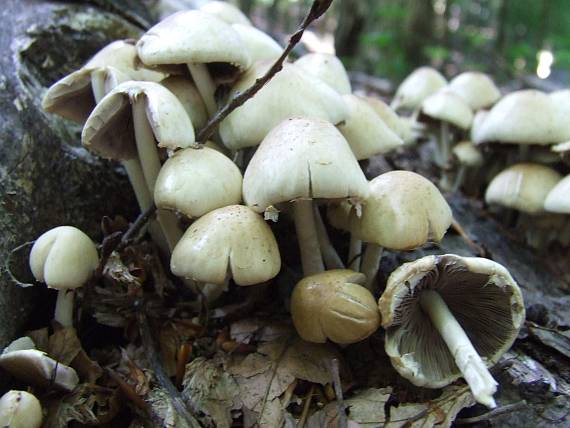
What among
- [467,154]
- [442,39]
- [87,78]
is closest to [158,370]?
[87,78]

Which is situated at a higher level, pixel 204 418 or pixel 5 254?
pixel 5 254

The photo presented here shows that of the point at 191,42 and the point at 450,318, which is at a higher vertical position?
the point at 191,42

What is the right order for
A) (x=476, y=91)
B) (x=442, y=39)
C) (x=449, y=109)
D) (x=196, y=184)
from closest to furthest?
1. (x=196, y=184)
2. (x=449, y=109)
3. (x=476, y=91)
4. (x=442, y=39)

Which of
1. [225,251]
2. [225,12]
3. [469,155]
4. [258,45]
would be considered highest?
[225,12]

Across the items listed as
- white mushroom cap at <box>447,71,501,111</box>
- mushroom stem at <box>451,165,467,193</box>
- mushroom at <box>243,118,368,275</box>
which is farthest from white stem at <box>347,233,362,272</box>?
white mushroom cap at <box>447,71,501,111</box>

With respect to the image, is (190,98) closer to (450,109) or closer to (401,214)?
(401,214)

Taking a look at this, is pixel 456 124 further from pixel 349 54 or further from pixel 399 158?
pixel 349 54

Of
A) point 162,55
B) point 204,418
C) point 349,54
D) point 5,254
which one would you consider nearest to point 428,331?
point 204,418
